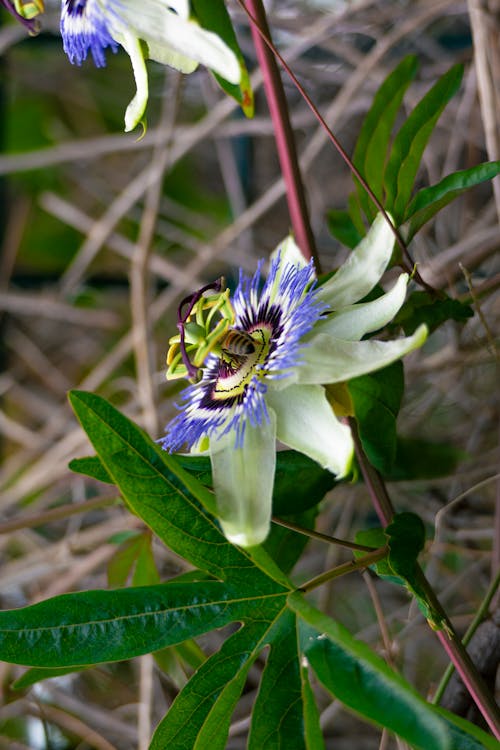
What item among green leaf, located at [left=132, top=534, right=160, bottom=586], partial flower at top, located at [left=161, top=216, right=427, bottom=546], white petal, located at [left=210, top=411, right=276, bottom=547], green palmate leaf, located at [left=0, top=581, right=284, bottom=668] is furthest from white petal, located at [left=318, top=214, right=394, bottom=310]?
green leaf, located at [left=132, top=534, right=160, bottom=586]

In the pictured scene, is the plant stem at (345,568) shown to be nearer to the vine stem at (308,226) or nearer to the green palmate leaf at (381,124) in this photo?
the vine stem at (308,226)

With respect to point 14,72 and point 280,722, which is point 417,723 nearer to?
point 280,722

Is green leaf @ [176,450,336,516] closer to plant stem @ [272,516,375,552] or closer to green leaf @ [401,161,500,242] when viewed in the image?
plant stem @ [272,516,375,552]

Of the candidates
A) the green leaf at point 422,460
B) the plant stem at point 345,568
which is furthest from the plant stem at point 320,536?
the green leaf at point 422,460

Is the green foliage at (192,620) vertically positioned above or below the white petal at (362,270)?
below

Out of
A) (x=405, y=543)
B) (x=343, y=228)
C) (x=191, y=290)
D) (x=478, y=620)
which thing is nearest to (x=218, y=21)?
(x=343, y=228)

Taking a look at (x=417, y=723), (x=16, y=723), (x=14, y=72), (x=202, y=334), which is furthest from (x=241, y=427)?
(x=14, y=72)
